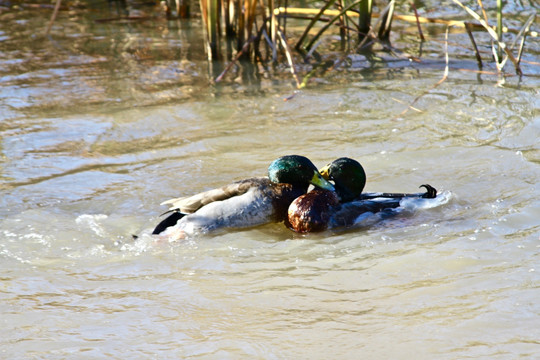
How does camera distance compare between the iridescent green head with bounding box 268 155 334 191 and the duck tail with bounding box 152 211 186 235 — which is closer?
the duck tail with bounding box 152 211 186 235

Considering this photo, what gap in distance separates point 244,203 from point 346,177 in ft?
2.32

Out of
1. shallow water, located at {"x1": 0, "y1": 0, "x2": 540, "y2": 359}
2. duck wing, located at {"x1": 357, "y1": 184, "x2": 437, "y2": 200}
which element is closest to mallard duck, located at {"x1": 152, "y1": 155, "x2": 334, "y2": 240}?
shallow water, located at {"x1": 0, "y1": 0, "x2": 540, "y2": 359}

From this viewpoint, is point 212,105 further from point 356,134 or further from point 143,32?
point 143,32

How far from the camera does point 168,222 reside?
189 inches

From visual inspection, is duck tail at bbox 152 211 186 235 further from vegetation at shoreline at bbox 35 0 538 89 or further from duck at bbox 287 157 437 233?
vegetation at shoreline at bbox 35 0 538 89

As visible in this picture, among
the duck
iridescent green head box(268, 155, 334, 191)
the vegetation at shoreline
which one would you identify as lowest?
the duck

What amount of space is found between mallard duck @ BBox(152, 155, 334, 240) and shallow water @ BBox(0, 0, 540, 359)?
0.35ft

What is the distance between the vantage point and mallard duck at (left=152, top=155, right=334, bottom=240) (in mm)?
4781

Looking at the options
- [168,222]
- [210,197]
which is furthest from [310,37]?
[168,222]

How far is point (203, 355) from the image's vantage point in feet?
10.4

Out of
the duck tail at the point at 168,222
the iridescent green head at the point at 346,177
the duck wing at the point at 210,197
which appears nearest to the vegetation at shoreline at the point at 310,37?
the iridescent green head at the point at 346,177

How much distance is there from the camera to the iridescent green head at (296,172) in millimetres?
4852

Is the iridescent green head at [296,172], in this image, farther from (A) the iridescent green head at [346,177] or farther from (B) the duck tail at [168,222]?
(B) the duck tail at [168,222]

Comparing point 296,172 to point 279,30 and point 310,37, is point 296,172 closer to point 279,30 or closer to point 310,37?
point 279,30
